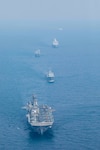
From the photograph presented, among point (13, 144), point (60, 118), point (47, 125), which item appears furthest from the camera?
point (60, 118)

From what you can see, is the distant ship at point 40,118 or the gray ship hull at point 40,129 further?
the distant ship at point 40,118

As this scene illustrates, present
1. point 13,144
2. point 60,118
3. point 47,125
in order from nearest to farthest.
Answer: point 13,144 → point 47,125 → point 60,118

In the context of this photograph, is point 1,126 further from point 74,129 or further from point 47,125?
point 74,129

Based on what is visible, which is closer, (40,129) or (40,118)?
(40,129)

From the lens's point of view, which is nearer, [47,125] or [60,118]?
[47,125]

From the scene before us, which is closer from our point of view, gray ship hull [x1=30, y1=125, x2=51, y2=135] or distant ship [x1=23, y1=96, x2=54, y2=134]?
gray ship hull [x1=30, y1=125, x2=51, y2=135]

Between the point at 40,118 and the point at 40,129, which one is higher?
the point at 40,118

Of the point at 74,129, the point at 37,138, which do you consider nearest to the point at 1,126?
the point at 37,138

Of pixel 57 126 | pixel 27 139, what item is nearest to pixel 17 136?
pixel 27 139
